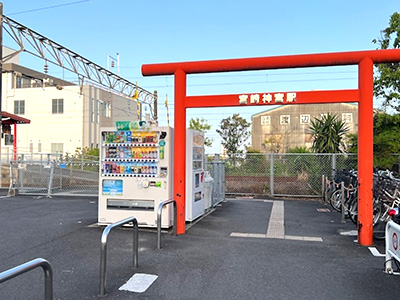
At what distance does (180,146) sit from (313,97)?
8.80ft

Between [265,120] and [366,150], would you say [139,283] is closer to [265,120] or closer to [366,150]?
[366,150]

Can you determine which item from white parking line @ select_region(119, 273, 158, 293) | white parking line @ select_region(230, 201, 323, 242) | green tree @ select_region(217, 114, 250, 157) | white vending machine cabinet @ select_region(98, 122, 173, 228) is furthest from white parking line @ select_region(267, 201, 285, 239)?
green tree @ select_region(217, 114, 250, 157)

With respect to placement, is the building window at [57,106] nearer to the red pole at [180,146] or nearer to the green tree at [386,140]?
the green tree at [386,140]

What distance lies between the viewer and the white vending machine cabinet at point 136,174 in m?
7.20

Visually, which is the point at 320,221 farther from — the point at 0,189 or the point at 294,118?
the point at 294,118

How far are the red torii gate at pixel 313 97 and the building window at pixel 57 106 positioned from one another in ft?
84.6

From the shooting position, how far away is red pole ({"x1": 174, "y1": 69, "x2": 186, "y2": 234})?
682 centimetres

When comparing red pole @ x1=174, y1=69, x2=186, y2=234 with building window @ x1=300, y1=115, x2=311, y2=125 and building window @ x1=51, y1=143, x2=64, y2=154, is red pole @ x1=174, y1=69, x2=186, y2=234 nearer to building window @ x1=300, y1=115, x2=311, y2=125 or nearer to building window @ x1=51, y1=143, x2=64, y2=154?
building window @ x1=51, y1=143, x2=64, y2=154

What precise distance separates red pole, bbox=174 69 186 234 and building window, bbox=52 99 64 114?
86.3 ft

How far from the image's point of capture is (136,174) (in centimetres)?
733

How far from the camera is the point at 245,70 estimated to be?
6723mm

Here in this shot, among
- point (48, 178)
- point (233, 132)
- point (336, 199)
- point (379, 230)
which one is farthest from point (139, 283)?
point (233, 132)

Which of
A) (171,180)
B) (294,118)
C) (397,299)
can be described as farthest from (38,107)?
(397,299)

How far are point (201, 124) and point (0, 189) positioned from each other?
19.0 m
